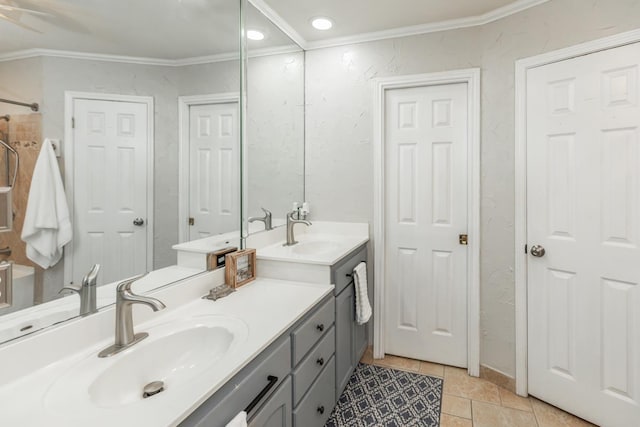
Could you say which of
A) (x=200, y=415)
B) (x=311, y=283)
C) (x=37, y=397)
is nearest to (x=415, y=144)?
(x=311, y=283)

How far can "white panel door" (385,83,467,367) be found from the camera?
2391 mm

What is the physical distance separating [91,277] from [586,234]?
2.38 meters

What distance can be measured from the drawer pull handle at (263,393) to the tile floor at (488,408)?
1.27 meters

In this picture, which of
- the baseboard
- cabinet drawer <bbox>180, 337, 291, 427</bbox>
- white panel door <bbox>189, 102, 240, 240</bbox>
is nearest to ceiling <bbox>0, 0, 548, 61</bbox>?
white panel door <bbox>189, 102, 240, 240</bbox>

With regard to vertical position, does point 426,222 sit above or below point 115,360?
above

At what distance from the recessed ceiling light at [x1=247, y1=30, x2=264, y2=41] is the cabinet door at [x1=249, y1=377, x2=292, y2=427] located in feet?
6.23

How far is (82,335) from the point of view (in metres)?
1.09

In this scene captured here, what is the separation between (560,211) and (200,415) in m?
2.10

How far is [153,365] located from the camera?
114 cm

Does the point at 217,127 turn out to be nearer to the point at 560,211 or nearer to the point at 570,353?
the point at 560,211

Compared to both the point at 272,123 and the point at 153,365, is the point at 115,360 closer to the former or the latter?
the point at 153,365

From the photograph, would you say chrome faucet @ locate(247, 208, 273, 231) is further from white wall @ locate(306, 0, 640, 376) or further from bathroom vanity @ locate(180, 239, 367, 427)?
bathroom vanity @ locate(180, 239, 367, 427)

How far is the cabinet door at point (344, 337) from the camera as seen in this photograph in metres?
1.92

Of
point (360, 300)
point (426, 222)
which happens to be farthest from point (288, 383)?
point (426, 222)
